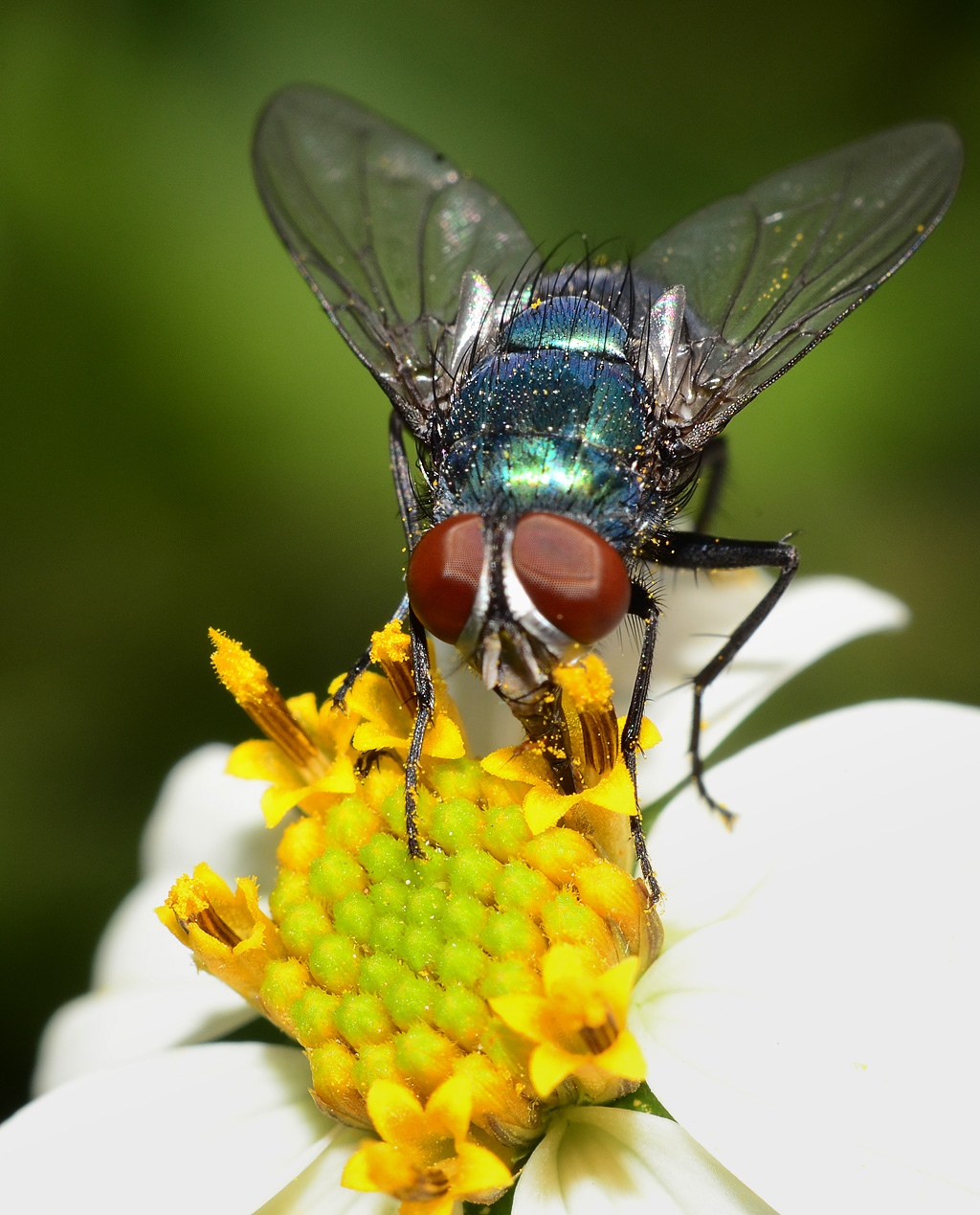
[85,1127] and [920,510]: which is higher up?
[85,1127]

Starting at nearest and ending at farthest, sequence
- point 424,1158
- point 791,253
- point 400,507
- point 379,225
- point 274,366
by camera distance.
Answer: point 424,1158
point 400,507
point 791,253
point 379,225
point 274,366

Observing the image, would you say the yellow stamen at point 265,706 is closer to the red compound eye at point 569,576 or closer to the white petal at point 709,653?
the white petal at point 709,653

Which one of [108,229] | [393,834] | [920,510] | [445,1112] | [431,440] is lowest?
[920,510]

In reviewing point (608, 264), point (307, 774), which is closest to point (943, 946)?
point (307, 774)

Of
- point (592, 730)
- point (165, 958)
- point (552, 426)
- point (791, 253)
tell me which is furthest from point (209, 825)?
point (791, 253)

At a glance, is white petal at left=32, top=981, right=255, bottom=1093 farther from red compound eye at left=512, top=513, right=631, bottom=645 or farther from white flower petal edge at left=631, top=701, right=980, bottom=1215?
red compound eye at left=512, top=513, right=631, bottom=645

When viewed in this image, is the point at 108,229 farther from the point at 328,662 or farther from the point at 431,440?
the point at 431,440

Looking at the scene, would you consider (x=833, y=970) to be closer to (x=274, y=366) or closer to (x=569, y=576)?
(x=569, y=576)
